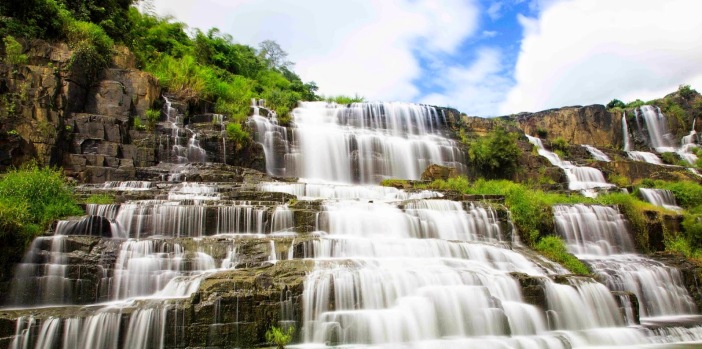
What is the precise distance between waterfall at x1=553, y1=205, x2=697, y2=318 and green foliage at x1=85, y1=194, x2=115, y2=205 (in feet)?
44.5

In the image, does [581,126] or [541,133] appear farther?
[581,126]

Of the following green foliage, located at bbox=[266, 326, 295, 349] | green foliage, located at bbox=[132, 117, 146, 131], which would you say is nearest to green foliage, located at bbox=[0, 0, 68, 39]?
green foliage, located at bbox=[132, 117, 146, 131]

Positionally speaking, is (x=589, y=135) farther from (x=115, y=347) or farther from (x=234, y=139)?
(x=115, y=347)

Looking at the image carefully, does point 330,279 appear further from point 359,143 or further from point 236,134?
point 359,143

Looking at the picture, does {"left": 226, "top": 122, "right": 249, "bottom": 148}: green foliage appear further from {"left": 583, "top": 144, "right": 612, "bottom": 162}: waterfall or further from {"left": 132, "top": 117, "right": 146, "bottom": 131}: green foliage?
{"left": 583, "top": 144, "right": 612, "bottom": 162}: waterfall

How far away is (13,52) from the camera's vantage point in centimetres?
1475

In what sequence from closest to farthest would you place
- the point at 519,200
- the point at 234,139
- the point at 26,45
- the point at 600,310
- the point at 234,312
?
the point at 234,312 → the point at 600,310 → the point at 519,200 → the point at 26,45 → the point at 234,139

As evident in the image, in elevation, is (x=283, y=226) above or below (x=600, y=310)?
above

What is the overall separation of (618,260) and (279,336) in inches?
430

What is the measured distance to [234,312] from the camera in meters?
7.00

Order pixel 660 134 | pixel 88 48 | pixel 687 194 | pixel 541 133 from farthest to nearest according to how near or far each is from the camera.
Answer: pixel 660 134, pixel 541 133, pixel 687 194, pixel 88 48

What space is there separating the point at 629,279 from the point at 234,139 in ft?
50.1

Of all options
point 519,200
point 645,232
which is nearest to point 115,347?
point 519,200

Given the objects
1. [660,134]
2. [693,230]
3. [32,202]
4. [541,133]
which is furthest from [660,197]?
[32,202]
